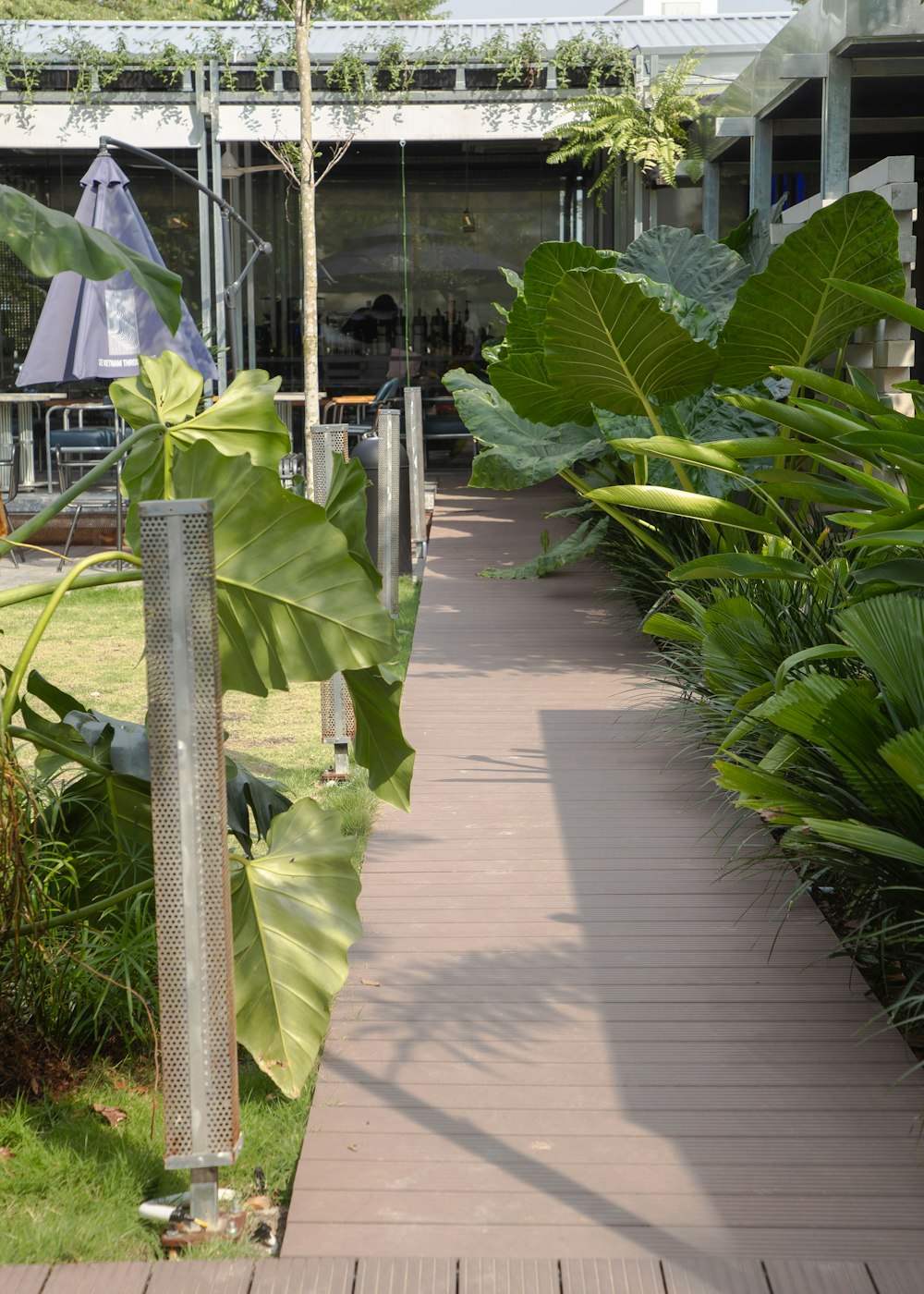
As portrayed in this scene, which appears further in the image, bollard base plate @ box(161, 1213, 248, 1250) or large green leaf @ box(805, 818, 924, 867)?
large green leaf @ box(805, 818, 924, 867)

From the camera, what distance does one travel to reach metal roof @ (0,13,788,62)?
13336 millimetres

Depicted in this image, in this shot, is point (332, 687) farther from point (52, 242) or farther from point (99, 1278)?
point (99, 1278)

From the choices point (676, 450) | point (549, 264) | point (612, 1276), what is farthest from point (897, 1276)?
point (549, 264)

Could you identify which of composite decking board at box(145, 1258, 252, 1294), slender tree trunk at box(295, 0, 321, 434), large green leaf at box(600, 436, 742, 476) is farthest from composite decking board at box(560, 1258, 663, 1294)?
slender tree trunk at box(295, 0, 321, 434)

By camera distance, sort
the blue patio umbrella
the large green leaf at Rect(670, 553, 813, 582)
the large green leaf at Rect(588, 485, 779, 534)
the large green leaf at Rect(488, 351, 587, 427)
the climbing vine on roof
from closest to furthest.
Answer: the large green leaf at Rect(670, 553, 813, 582)
the large green leaf at Rect(588, 485, 779, 534)
the large green leaf at Rect(488, 351, 587, 427)
the blue patio umbrella
the climbing vine on roof

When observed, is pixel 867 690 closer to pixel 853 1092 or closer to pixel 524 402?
pixel 853 1092

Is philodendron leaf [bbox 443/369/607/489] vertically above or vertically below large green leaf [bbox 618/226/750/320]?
below

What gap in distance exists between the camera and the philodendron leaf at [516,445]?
23.4 feet

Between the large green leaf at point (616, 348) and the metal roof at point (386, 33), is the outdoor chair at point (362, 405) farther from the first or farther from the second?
the large green leaf at point (616, 348)

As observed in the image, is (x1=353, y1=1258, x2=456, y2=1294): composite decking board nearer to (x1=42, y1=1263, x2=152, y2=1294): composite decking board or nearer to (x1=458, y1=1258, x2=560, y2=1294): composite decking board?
(x1=458, y1=1258, x2=560, y2=1294): composite decking board

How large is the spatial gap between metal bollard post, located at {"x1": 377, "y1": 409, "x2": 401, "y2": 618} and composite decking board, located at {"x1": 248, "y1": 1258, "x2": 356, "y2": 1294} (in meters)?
5.55

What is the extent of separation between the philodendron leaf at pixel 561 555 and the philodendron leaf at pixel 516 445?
52 cm

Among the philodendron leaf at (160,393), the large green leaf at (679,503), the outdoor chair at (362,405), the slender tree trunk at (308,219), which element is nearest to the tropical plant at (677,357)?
the large green leaf at (679,503)

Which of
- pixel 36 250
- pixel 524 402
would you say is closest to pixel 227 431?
pixel 36 250
